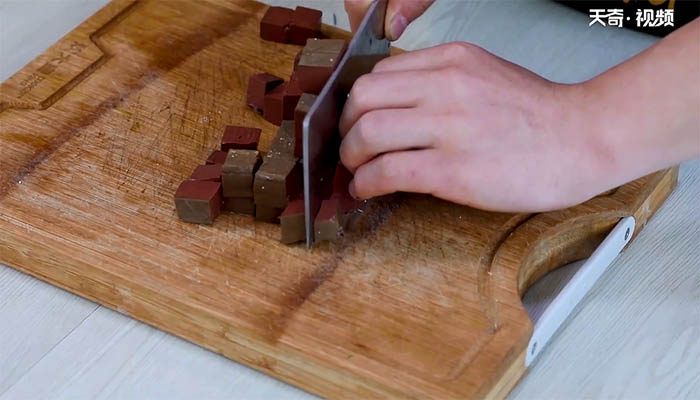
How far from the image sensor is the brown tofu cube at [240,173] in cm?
153

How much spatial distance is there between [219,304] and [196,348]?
98mm

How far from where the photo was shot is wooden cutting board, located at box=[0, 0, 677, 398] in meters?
1.39

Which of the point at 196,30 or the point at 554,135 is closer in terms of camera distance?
the point at 554,135

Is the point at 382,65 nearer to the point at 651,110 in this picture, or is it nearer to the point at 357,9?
the point at 357,9

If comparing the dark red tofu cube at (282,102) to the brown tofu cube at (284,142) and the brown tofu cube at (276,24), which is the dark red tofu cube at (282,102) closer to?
the brown tofu cube at (284,142)

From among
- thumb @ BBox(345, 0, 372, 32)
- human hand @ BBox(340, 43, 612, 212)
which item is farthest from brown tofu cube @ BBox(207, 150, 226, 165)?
thumb @ BBox(345, 0, 372, 32)

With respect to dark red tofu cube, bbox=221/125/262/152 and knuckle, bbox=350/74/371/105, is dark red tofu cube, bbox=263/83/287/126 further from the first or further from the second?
knuckle, bbox=350/74/371/105

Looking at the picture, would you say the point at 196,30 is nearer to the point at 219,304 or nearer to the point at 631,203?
the point at 219,304

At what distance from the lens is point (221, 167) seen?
158cm

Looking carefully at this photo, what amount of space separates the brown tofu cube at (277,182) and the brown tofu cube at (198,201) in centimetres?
6

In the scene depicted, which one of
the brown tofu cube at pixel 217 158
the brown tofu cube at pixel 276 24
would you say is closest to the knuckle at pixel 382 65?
the brown tofu cube at pixel 217 158

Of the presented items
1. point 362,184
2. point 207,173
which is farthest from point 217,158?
point 362,184

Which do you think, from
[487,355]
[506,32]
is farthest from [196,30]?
[487,355]

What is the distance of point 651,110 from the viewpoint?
4.57 feet
